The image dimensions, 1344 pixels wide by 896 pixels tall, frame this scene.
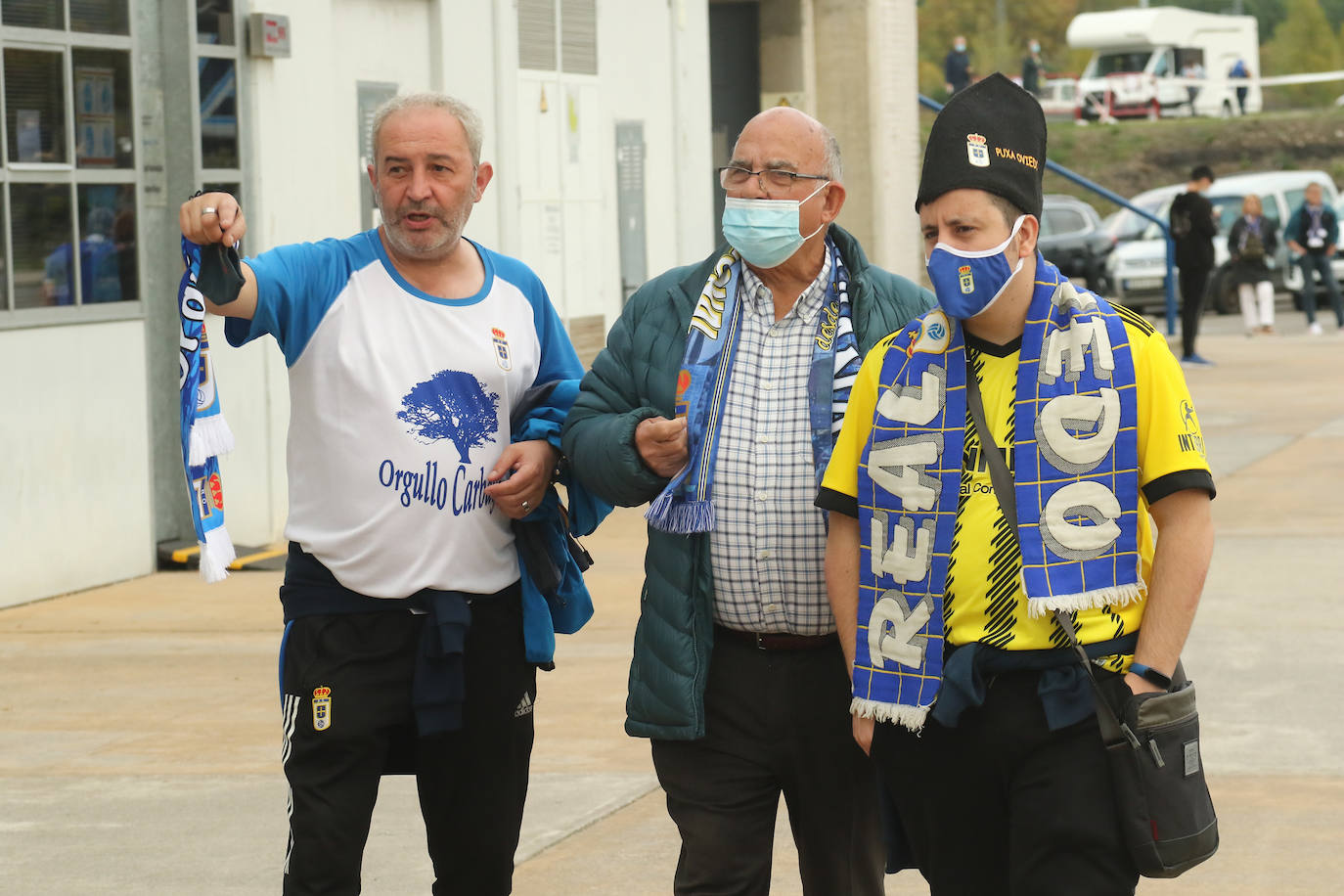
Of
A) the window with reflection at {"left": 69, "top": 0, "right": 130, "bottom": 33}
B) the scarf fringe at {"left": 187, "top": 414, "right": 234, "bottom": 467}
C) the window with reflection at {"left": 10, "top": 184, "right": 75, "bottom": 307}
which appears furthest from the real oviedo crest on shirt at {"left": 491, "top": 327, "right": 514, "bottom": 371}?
the window with reflection at {"left": 69, "top": 0, "right": 130, "bottom": 33}

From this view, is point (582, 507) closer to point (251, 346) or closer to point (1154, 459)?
point (1154, 459)

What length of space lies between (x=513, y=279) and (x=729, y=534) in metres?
0.73

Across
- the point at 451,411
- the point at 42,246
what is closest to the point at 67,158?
the point at 42,246

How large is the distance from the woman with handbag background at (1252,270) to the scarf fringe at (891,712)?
65.5 feet

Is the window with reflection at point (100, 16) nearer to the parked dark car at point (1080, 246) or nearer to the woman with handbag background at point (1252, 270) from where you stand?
the woman with handbag background at point (1252, 270)

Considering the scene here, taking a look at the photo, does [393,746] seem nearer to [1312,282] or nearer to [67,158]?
[67,158]

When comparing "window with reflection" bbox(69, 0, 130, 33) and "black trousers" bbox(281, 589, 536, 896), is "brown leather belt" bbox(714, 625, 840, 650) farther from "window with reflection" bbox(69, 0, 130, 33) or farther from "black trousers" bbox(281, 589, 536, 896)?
"window with reflection" bbox(69, 0, 130, 33)

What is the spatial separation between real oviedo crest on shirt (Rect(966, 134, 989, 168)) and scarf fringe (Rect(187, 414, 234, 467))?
1.52 meters

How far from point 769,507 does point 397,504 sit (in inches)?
29.1

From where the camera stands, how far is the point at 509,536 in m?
4.11

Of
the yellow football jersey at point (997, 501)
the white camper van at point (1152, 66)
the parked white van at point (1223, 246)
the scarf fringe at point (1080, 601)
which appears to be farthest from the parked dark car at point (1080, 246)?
the white camper van at point (1152, 66)

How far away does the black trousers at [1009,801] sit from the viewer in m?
3.40

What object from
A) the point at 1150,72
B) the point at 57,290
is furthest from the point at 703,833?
the point at 1150,72

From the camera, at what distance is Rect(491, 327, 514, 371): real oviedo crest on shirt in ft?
13.3
